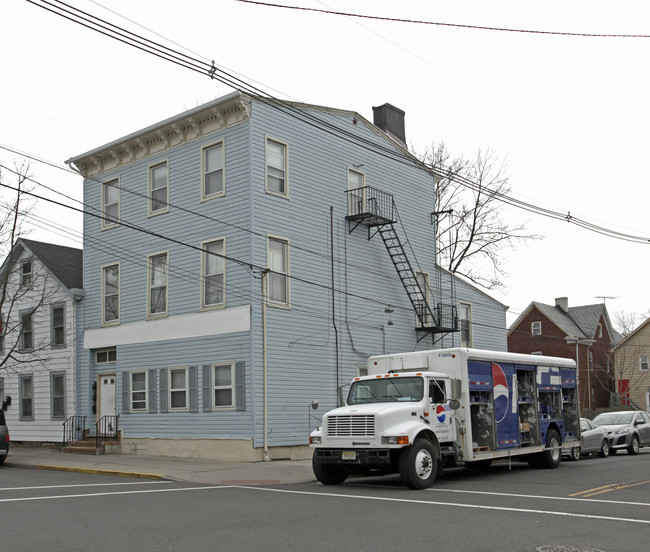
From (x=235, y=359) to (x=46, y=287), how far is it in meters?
10.9

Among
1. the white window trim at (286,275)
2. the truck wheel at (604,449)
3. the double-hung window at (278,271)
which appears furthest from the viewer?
the truck wheel at (604,449)

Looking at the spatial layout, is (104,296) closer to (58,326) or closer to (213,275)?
(58,326)

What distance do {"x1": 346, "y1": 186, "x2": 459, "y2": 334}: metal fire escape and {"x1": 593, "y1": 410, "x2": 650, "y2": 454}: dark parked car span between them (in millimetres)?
6225

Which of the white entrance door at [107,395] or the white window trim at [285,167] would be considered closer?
the white window trim at [285,167]

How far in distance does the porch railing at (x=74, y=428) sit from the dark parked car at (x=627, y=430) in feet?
58.7

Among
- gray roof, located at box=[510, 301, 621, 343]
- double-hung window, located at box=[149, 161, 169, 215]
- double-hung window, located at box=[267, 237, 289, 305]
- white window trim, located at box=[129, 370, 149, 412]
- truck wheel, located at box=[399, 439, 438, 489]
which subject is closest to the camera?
truck wheel, located at box=[399, 439, 438, 489]

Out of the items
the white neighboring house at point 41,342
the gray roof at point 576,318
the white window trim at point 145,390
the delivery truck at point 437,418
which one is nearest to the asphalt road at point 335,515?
the delivery truck at point 437,418

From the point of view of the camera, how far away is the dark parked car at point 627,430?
81.9 ft

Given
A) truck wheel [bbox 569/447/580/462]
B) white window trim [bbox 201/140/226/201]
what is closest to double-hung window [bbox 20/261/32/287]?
white window trim [bbox 201/140/226/201]

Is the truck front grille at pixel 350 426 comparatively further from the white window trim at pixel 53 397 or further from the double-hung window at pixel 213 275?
the white window trim at pixel 53 397

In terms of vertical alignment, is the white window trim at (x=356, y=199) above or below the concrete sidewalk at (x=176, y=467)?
above

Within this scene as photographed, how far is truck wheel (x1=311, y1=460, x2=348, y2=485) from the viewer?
15.4 m

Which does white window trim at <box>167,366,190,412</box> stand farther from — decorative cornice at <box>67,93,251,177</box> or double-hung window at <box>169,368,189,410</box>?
decorative cornice at <box>67,93,251,177</box>

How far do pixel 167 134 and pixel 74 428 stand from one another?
428 inches
